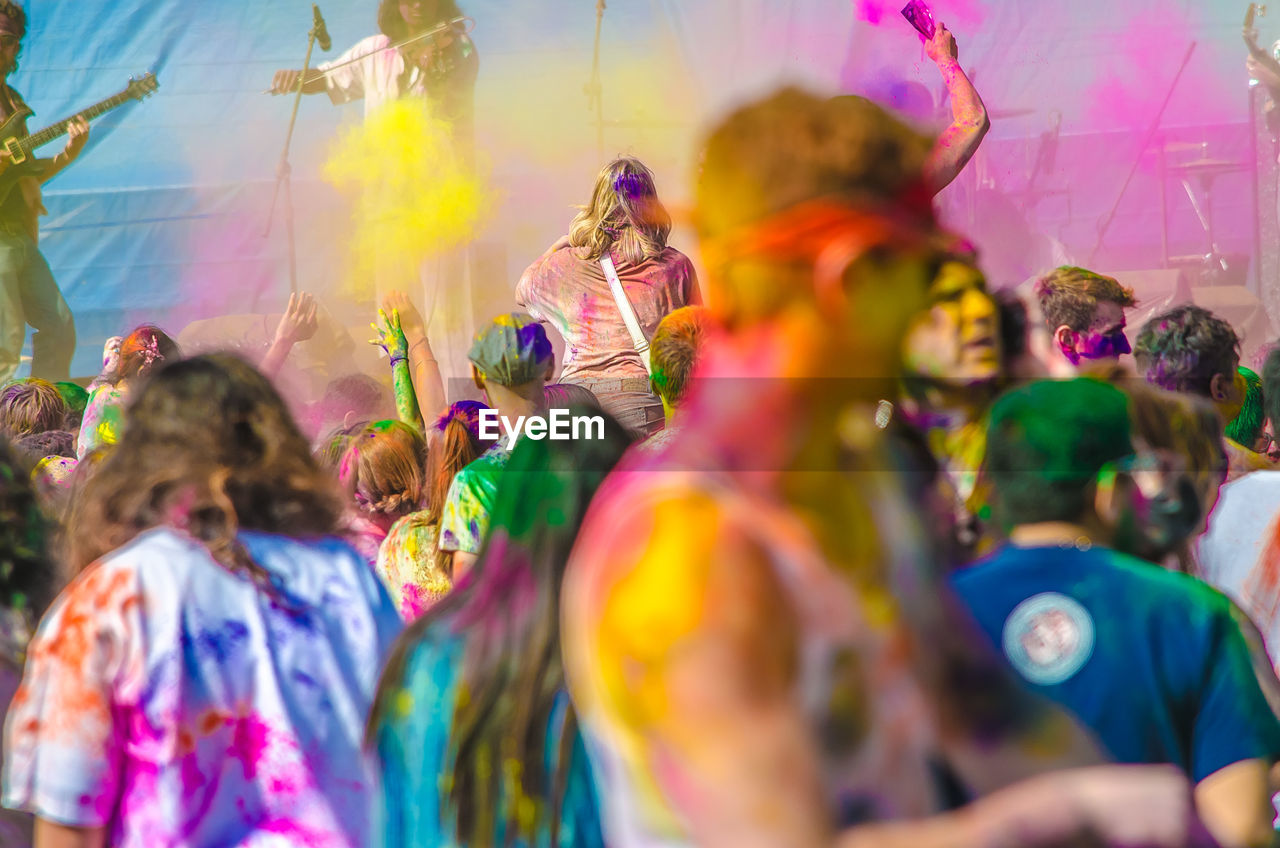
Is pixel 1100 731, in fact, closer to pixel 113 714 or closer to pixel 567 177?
pixel 113 714

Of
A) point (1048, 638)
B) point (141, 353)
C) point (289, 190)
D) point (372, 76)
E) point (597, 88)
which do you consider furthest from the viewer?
point (289, 190)

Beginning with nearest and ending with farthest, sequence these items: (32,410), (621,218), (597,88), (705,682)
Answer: (705,682)
(621,218)
(32,410)
(597,88)

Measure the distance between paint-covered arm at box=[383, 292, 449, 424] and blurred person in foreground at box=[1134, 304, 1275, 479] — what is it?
2425mm

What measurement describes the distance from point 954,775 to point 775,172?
46 centimetres

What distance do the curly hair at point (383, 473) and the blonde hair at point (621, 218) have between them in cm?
138

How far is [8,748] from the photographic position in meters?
1.71

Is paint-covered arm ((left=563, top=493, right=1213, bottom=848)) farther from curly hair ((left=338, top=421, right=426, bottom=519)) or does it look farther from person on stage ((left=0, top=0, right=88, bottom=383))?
person on stage ((left=0, top=0, right=88, bottom=383))

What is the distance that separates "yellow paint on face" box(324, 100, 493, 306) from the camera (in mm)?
8117

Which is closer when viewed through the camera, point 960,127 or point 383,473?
point 383,473

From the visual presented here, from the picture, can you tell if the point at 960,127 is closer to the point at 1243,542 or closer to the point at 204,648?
the point at 1243,542

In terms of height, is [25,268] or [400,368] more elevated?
[25,268]

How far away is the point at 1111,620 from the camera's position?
1619 mm

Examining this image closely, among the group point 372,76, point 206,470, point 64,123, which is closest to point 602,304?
point 206,470

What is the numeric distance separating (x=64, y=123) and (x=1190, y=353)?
737cm
